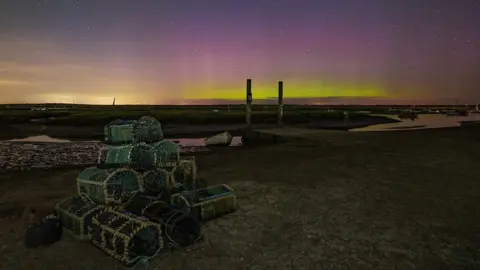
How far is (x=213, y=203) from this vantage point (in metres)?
6.86

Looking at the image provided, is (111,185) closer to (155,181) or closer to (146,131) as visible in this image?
(155,181)

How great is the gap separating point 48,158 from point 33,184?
774 centimetres

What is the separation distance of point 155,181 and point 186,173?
109 cm

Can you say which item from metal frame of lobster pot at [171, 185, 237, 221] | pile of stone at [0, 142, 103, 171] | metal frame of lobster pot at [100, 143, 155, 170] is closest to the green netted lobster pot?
metal frame of lobster pot at [100, 143, 155, 170]

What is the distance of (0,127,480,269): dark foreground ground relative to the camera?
516 centimetres

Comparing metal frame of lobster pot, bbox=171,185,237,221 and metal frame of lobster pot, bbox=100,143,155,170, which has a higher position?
metal frame of lobster pot, bbox=100,143,155,170

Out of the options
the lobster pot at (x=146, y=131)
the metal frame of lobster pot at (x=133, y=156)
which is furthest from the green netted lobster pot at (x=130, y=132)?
the metal frame of lobster pot at (x=133, y=156)

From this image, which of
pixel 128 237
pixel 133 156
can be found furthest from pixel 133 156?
pixel 128 237

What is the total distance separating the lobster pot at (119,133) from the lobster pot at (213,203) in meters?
1.79

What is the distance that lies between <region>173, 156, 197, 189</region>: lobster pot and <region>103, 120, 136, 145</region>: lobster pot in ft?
4.09

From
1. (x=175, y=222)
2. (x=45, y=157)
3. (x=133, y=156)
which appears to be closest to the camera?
(x=175, y=222)

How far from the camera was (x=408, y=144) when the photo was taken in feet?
63.9

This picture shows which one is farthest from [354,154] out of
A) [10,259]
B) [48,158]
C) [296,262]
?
[48,158]

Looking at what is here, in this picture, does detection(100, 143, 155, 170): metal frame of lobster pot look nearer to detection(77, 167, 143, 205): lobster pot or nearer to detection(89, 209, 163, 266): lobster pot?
detection(77, 167, 143, 205): lobster pot
